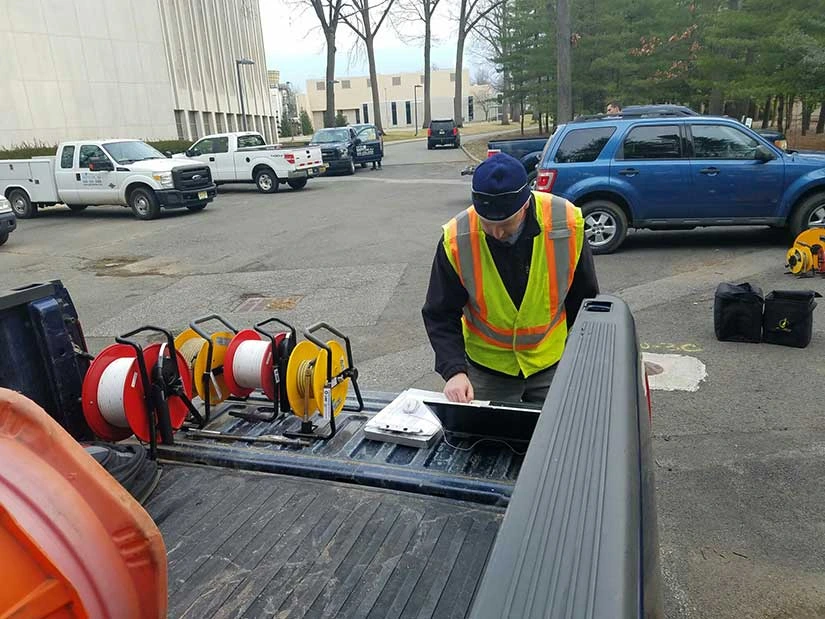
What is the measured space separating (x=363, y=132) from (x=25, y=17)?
1615cm

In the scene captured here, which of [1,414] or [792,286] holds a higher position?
[1,414]

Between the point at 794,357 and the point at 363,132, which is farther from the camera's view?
the point at 363,132

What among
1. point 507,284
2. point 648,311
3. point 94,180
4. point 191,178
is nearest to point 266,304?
point 648,311

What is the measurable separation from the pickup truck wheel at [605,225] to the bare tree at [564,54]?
14.0m

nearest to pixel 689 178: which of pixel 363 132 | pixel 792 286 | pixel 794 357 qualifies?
pixel 792 286

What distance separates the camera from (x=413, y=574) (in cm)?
198

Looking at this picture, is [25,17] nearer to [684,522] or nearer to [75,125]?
[75,125]

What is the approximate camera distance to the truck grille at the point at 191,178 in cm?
1727

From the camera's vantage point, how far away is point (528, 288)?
2891mm

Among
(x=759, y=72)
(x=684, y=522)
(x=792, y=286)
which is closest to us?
(x=684, y=522)

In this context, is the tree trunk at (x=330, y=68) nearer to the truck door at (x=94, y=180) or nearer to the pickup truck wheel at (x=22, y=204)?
the pickup truck wheel at (x=22, y=204)

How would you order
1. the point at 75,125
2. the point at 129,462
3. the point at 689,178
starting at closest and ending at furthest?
the point at 129,462 → the point at 689,178 → the point at 75,125

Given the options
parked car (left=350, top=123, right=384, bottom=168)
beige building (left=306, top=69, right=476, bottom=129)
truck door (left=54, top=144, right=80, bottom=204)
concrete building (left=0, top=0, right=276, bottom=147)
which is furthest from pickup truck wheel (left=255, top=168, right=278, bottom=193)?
beige building (left=306, top=69, right=476, bottom=129)

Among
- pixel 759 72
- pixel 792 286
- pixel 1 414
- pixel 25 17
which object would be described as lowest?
pixel 792 286
